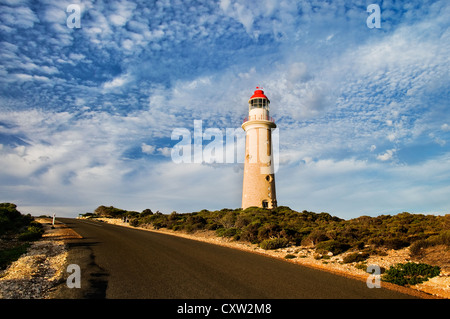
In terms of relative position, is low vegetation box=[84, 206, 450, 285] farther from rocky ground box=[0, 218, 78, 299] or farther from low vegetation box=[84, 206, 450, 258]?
rocky ground box=[0, 218, 78, 299]

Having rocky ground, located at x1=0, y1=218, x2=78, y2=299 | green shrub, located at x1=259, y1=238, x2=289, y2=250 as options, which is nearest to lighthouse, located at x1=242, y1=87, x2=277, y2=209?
green shrub, located at x1=259, y1=238, x2=289, y2=250

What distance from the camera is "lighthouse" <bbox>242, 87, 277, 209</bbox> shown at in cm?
3466

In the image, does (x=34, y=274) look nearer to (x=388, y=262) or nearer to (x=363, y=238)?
(x=388, y=262)

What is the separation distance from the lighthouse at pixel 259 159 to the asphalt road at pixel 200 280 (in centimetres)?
2241

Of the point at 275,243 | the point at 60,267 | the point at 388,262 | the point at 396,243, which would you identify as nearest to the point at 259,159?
the point at 275,243

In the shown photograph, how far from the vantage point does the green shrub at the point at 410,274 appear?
943 centimetres

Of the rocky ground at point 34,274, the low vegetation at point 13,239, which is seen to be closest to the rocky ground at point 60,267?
the rocky ground at point 34,274

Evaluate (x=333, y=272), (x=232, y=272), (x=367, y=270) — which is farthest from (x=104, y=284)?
(x=367, y=270)

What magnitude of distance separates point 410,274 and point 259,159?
2562 centimetres

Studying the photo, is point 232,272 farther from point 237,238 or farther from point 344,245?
point 237,238

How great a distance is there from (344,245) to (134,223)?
91.0ft

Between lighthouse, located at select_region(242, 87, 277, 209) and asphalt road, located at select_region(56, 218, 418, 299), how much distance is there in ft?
73.5

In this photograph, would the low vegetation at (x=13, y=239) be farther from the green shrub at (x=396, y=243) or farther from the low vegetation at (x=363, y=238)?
the green shrub at (x=396, y=243)

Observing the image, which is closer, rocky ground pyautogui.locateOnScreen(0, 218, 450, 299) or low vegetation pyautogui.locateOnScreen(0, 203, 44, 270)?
rocky ground pyautogui.locateOnScreen(0, 218, 450, 299)
